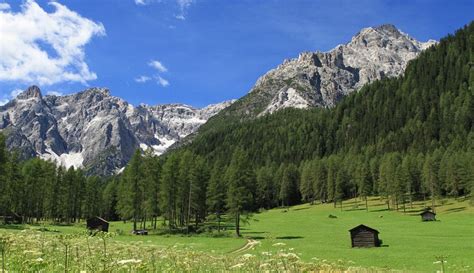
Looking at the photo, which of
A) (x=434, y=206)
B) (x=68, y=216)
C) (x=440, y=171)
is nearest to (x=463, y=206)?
(x=434, y=206)

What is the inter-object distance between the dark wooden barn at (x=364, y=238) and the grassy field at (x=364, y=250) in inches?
74.4

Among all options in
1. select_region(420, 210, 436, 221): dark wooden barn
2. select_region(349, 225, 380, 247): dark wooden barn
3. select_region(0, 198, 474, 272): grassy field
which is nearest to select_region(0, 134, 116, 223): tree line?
select_region(0, 198, 474, 272): grassy field

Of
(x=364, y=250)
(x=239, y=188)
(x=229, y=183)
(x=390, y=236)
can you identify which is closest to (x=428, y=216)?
(x=390, y=236)

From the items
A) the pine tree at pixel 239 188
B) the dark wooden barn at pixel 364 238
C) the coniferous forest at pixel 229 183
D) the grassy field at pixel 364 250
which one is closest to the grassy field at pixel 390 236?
the grassy field at pixel 364 250

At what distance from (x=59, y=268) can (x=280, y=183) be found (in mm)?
163329

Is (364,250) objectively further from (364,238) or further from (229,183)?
(229,183)

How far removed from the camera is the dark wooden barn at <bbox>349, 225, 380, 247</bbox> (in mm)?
62438

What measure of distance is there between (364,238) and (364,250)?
17.4 ft

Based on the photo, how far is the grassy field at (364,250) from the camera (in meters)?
42.8

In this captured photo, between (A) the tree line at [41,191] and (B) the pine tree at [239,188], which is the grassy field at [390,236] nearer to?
(B) the pine tree at [239,188]

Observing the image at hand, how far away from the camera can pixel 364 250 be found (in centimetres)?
5784

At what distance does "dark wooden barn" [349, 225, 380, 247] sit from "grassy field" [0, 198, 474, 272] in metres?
1.89

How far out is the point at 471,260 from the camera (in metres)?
43.2

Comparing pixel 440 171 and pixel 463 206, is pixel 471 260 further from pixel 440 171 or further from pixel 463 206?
pixel 440 171
